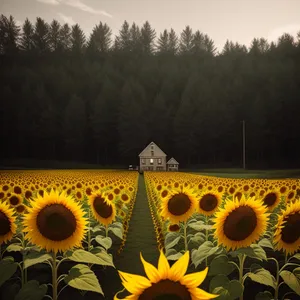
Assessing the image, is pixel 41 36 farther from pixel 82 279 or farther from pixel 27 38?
pixel 82 279

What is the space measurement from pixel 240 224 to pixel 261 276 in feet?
1.72

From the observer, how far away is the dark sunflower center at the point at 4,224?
304 centimetres

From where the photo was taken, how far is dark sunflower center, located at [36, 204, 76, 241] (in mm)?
2516

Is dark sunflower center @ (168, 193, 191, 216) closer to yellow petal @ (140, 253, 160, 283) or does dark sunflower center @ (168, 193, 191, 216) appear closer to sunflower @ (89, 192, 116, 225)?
sunflower @ (89, 192, 116, 225)

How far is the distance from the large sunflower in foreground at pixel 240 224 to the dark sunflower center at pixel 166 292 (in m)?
1.43

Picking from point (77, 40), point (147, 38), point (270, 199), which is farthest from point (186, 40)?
point (270, 199)

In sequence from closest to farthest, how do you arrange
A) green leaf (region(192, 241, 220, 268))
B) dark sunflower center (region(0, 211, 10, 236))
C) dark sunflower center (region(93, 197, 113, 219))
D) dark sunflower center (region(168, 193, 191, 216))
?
green leaf (region(192, 241, 220, 268)) → dark sunflower center (region(0, 211, 10, 236)) → dark sunflower center (region(93, 197, 113, 219)) → dark sunflower center (region(168, 193, 191, 216))

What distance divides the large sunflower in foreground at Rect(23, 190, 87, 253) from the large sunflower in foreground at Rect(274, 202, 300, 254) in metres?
1.63

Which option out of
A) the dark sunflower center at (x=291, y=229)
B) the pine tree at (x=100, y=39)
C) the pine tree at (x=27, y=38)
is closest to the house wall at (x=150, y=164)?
the pine tree at (x=27, y=38)

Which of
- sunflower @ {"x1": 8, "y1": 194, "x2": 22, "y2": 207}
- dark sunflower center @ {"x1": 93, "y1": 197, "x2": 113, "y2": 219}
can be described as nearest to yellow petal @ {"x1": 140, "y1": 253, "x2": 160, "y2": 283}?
dark sunflower center @ {"x1": 93, "y1": 197, "x2": 113, "y2": 219}

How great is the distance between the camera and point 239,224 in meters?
2.61

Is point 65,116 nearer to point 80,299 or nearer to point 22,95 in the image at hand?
point 22,95

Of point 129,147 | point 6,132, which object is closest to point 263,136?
point 129,147

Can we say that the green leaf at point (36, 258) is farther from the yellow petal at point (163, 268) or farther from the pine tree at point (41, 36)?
the pine tree at point (41, 36)
